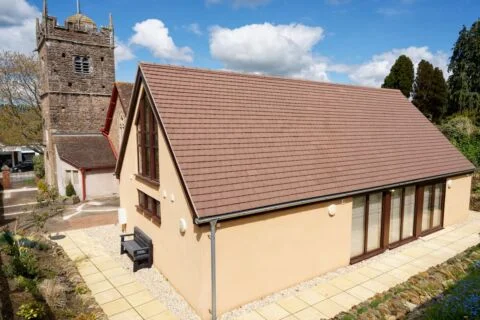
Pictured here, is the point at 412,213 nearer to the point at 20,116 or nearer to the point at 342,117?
the point at 342,117

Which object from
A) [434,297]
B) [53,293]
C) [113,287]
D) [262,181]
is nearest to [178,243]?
[113,287]

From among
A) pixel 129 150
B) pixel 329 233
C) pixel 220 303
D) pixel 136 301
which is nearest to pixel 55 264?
pixel 136 301

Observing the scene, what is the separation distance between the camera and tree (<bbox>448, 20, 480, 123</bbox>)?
40.3m

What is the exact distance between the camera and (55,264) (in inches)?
448

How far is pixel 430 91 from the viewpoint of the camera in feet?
127

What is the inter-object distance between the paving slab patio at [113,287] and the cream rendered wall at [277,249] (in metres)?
1.97

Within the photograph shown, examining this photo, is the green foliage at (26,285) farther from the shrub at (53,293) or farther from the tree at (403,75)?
the tree at (403,75)

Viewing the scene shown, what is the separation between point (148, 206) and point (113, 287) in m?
3.01

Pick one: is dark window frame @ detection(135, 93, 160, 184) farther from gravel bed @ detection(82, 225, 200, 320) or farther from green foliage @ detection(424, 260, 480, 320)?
green foliage @ detection(424, 260, 480, 320)

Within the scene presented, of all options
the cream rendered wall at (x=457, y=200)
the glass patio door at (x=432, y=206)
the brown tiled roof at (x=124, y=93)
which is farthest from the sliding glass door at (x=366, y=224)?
the brown tiled roof at (x=124, y=93)

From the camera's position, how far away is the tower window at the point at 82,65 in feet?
95.8

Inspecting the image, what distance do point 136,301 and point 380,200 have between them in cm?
936

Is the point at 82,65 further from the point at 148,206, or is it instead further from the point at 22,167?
the point at 22,167

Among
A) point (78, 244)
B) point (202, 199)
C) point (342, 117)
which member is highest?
point (342, 117)
